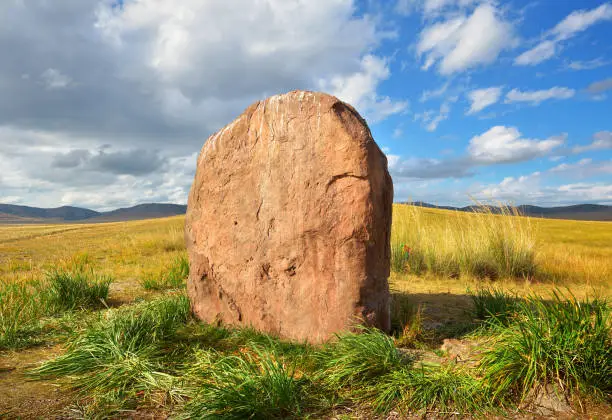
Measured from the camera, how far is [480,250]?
876 centimetres

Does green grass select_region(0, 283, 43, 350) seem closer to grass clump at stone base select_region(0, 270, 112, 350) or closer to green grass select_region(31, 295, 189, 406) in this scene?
grass clump at stone base select_region(0, 270, 112, 350)

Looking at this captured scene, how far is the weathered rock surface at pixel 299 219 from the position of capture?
12.7 ft

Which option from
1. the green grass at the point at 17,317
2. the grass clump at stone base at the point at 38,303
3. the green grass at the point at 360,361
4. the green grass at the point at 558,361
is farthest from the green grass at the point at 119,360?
the green grass at the point at 558,361

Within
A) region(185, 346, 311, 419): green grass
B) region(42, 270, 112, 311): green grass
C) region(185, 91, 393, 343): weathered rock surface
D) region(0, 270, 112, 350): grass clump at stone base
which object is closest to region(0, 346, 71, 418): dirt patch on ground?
region(0, 270, 112, 350): grass clump at stone base

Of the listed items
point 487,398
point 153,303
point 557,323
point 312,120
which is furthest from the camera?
A: point 153,303

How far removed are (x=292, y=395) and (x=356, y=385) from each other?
54 centimetres

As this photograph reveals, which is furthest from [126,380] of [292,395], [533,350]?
[533,350]

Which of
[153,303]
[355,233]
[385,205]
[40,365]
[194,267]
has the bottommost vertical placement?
[40,365]

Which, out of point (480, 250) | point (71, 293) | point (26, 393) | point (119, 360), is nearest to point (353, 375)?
point (119, 360)

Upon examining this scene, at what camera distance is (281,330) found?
167 inches

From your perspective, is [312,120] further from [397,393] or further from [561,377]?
[561,377]

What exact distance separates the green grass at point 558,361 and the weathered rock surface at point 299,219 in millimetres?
1292

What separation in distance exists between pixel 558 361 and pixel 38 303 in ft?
18.3

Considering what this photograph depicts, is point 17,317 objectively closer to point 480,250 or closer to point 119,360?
point 119,360
